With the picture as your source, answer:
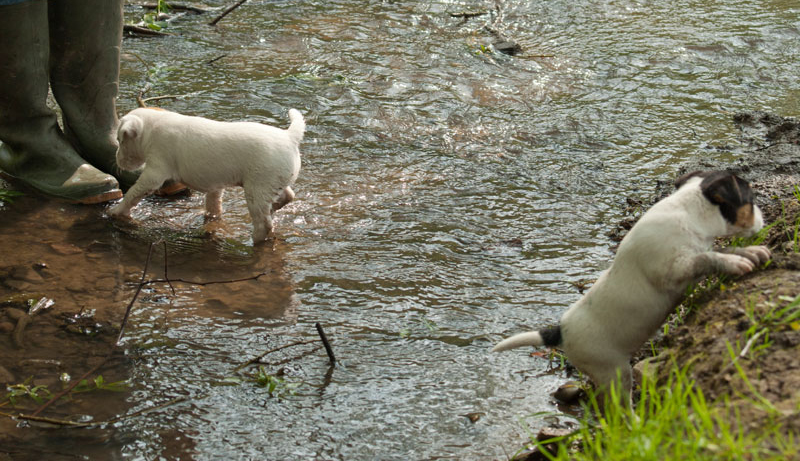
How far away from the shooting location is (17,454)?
3.26m

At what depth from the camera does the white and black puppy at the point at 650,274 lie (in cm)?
313

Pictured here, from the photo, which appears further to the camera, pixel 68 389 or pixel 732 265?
pixel 68 389

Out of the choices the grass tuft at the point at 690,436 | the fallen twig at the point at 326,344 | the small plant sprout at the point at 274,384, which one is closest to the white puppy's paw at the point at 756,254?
the grass tuft at the point at 690,436

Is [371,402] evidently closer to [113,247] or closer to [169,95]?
[113,247]

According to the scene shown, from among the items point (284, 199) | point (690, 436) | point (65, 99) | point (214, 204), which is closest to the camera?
point (690, 436)

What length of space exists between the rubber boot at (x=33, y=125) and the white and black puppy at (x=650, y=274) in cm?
366

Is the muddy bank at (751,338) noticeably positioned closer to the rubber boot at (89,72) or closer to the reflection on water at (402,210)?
the reflection on water at (402,210)

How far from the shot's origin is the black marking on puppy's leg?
3270mm

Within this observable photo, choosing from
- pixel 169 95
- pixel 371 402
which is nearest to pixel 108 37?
pixel 169 95

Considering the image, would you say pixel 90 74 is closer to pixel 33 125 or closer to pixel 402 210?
pixel 33 125

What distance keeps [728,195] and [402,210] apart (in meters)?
2.75

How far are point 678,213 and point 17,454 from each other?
302cm

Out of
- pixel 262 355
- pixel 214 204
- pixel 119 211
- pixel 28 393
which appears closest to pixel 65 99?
pixel 119 211

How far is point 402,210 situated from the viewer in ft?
18.2
